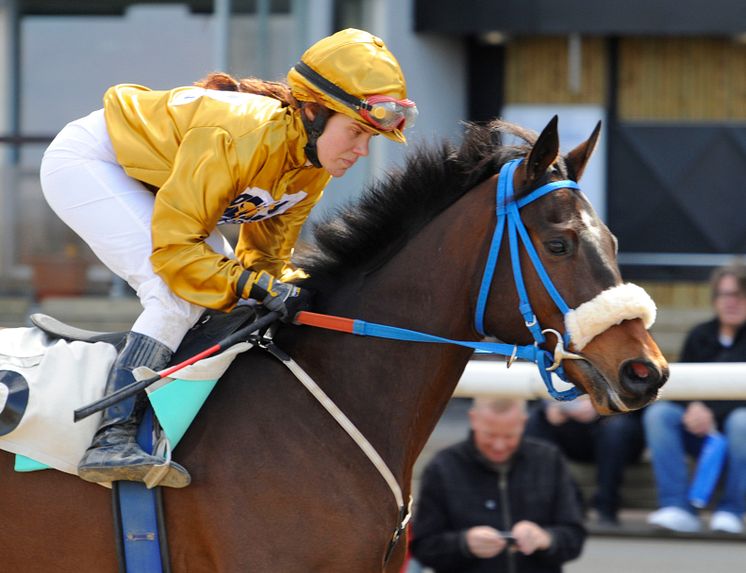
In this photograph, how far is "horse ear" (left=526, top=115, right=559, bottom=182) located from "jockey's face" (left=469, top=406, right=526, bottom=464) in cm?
169

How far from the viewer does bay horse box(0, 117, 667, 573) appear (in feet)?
10.1

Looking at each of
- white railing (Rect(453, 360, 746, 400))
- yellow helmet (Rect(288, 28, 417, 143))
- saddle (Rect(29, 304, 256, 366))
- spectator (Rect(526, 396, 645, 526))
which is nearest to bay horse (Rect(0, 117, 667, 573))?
saddle (Rect(29, 304, 256, 366))

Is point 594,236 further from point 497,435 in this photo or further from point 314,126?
point 497,435

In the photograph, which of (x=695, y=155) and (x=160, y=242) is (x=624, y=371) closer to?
(x=160, y=242)

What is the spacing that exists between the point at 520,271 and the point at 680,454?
325cm

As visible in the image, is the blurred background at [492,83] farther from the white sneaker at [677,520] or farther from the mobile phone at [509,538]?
the mobile phone at [509,538]

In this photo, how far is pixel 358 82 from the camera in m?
3.19

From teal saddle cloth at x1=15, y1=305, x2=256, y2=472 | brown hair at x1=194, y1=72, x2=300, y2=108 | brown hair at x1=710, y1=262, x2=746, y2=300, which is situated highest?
brown hair at x1=194, y1=72, x2=300, y2=108

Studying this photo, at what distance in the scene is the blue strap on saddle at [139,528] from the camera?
10.1 feet

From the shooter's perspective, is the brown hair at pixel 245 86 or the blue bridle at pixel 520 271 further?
the brown hair at pixel 245 86

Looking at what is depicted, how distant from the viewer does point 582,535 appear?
4.61 meters

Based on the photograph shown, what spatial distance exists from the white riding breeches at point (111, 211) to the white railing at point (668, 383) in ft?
5.83

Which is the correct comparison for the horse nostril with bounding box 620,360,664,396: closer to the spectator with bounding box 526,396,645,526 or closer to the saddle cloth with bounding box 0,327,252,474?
the saddle cloth with bounding box 0,327,252,474

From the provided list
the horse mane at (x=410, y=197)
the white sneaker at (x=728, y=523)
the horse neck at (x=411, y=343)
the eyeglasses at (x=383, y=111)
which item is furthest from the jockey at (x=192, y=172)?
the white sneaker at (x=728, y=523)
